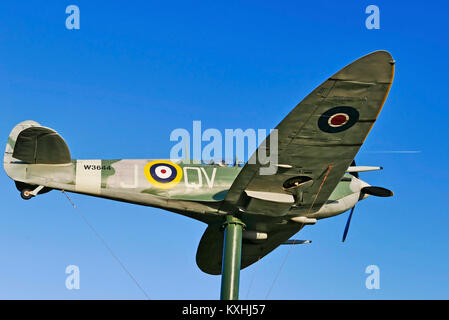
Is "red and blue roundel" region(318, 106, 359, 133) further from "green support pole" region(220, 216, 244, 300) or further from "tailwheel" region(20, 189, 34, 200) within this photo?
"tailwheel" region(20, 189, 34, 200)

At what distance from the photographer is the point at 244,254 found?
18703mm

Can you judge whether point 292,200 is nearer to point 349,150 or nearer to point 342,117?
point 349,150

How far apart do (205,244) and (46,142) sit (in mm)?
6272

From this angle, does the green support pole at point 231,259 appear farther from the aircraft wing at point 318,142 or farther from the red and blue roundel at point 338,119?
the red and blue roundel at point 338,119

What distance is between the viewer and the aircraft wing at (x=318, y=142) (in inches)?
463

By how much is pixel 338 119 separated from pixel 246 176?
2.81 meters

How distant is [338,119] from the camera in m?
12.6

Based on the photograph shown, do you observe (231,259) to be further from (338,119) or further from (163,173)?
(338,119)

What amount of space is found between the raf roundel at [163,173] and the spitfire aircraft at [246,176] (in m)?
0.03

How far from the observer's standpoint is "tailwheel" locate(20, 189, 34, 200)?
14117mm

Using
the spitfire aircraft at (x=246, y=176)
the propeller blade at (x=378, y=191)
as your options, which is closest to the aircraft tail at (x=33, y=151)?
the spitfire aircraft at (x=246, y=176)

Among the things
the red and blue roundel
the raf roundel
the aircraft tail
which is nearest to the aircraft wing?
the red and blue roundel
